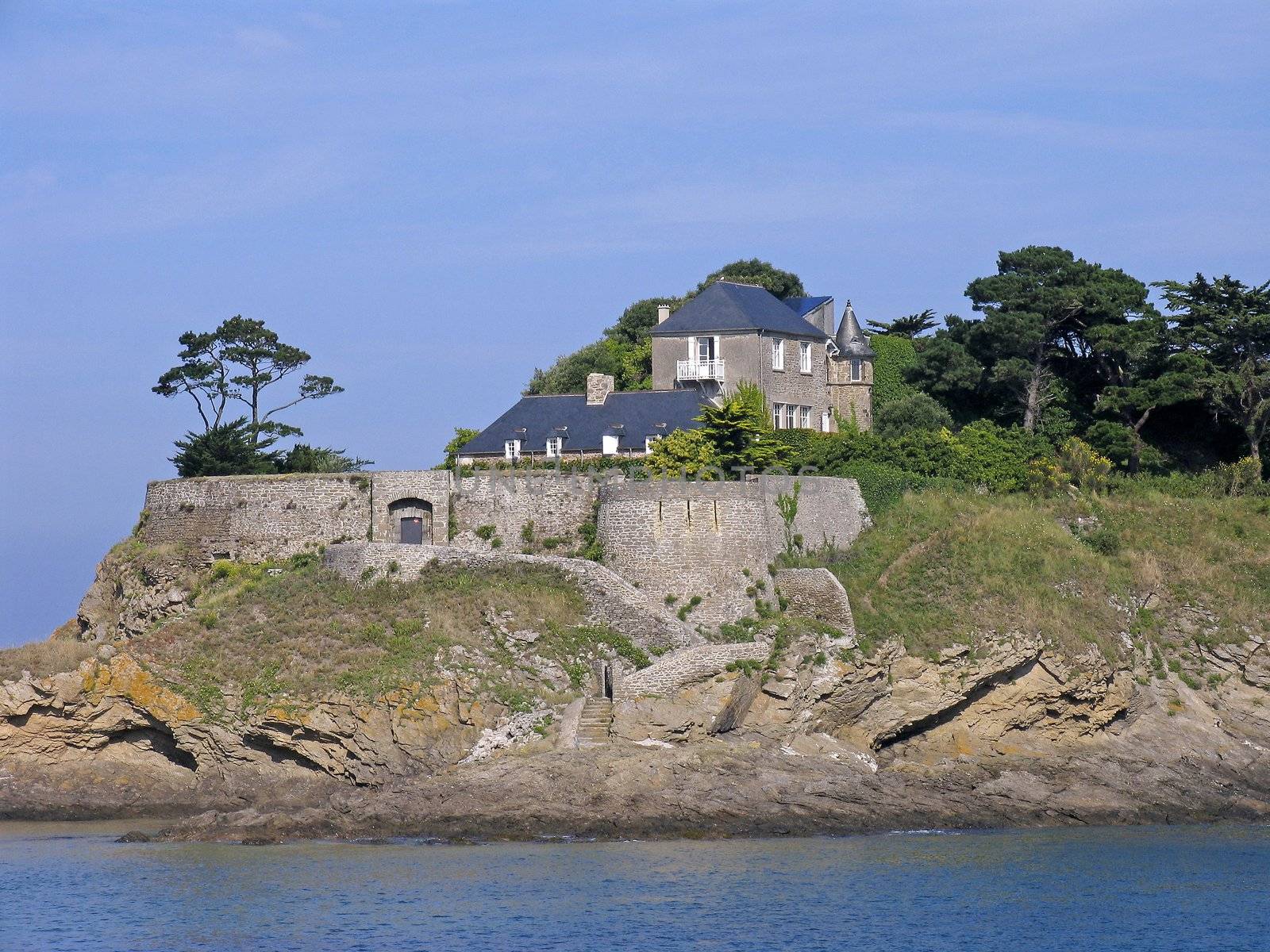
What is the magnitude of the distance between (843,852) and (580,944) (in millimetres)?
7379

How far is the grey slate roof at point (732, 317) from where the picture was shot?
167ft

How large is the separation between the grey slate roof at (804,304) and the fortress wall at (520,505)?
12424 millimetres

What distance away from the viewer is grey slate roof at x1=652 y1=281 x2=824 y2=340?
51.0 m

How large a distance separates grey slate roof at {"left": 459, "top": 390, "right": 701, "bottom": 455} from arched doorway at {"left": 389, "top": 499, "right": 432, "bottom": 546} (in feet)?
14.4

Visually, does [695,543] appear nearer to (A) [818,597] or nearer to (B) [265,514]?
(A) [818,597]

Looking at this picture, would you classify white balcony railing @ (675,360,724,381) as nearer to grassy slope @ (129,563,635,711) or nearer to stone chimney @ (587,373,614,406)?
stone chimney @ (587,373,614,406)

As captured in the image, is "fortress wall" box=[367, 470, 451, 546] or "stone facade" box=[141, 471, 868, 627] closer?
"stone facade" box=[141, 471, 868, 627]

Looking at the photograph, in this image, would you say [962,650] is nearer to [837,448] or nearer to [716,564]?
[716,564]

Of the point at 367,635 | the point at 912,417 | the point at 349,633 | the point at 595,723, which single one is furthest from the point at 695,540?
the point at 912,417

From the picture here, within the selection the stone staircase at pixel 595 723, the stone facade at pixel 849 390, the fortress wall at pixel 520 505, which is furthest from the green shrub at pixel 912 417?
the stone staircase at pixel 595 723

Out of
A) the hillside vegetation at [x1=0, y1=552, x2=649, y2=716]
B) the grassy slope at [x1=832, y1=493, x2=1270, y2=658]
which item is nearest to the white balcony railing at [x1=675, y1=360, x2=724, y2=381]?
the grassy slope at [x1=832, y1=493, x2=1270, y2=658]

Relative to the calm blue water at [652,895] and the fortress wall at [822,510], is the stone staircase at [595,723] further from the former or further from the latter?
the fortress wall at [822,510]

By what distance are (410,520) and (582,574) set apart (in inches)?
219

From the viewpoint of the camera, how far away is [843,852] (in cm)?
3575
